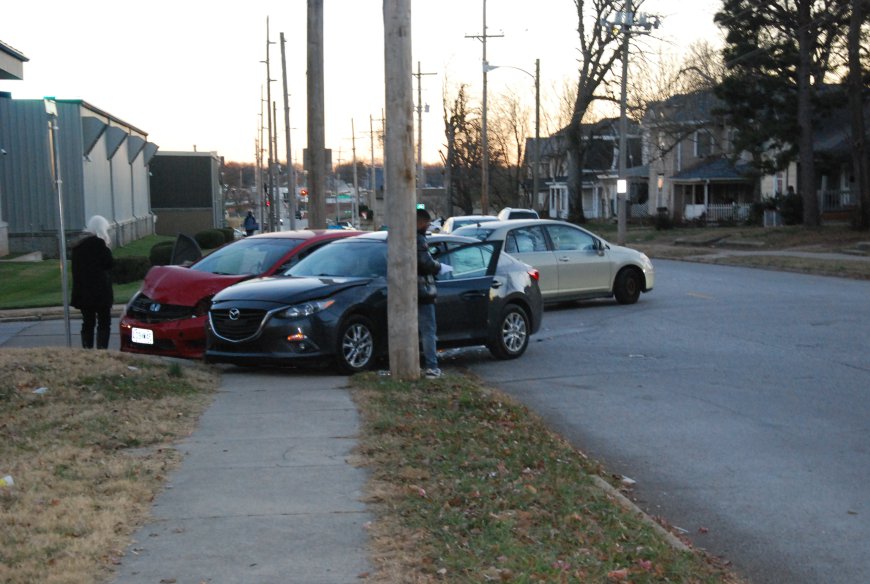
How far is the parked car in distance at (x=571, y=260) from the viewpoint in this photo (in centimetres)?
1934

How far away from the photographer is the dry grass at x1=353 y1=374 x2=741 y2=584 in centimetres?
529

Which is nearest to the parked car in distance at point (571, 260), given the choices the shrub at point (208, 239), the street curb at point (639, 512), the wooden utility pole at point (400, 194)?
the wooden utility pole at point (400, 194)

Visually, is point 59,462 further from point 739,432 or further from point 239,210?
point 239,210

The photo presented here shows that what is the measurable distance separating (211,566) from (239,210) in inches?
6116

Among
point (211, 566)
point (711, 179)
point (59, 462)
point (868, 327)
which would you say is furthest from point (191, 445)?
point (711, 179)

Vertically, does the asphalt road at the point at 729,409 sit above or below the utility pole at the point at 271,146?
below

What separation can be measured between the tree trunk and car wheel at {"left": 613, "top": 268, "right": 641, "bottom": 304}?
23634mm

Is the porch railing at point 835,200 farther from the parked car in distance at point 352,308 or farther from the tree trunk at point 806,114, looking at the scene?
the parked car in distance at point 352,308

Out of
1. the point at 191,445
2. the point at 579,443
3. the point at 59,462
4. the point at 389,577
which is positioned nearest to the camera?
the point at 389,577

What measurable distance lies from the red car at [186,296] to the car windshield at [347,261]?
0.75 meters

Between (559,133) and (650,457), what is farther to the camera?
(559,133)

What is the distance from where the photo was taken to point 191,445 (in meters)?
8.15

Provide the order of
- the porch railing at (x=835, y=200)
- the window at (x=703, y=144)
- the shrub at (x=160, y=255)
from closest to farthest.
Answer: the shrub at (x=160, y=255) → the porch railing at (x=835, y=200) → the window at (x=703, y=144)

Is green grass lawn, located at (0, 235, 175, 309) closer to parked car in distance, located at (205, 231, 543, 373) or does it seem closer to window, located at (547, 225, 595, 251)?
window, located at (547, 225, 595, 251)
